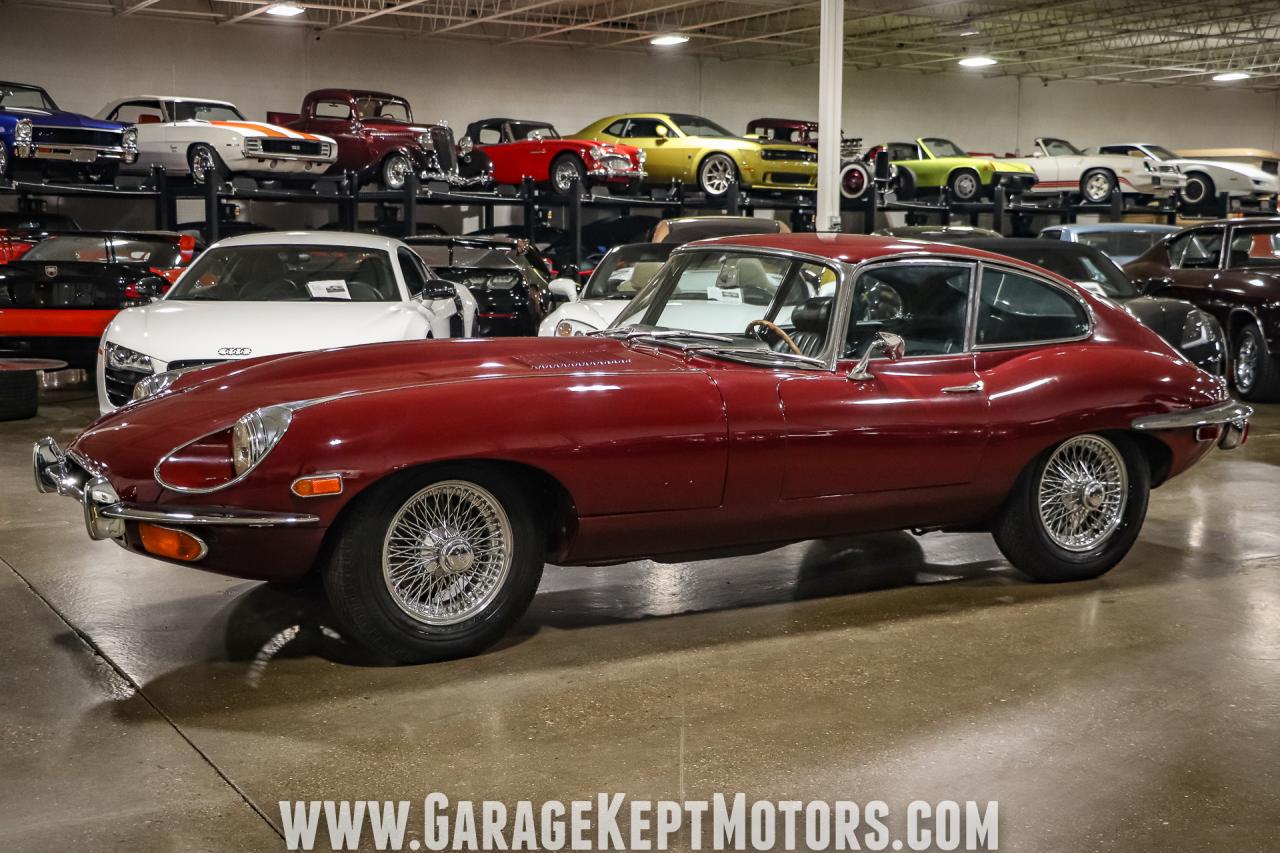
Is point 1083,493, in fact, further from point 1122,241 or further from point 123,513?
point 1122,241

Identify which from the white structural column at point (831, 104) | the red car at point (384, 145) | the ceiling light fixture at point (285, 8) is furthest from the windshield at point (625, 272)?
the ceiling light fixture at point (285, 8)

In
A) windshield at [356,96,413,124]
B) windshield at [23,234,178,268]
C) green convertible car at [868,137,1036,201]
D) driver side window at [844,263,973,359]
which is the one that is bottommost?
driver side window at [844,263,973,359]

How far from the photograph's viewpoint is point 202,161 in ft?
57.6

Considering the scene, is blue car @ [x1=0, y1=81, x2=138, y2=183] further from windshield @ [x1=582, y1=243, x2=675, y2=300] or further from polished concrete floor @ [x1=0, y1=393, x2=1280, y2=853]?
polished concrete floor @ [x1=0, y1=393, x2=1280, y2=853]

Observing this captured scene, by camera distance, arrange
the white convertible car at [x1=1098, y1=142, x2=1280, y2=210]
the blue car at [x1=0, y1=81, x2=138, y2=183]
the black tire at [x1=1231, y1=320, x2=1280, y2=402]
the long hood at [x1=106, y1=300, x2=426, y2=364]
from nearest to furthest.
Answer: the long hood at [x1=106, y1=300, x2=426, y2=364] < the black tire at [x1=1231, y1=320, x2=1280, y2=402] < the blue car at [x1=0, y1=81, x2=138, y2=183] < the white convertible car at [x1=1098, y1=142, x2=1280, y2=210]

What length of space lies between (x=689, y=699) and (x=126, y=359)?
5039 mm

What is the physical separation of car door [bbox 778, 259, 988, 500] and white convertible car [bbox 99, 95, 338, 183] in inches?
534

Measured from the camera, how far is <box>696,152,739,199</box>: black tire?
21.1 m

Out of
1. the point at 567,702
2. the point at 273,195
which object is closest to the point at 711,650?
the point at 567,702

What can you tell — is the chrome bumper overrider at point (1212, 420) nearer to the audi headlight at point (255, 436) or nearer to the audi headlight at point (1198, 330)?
the audi headlight at point (255, 436)

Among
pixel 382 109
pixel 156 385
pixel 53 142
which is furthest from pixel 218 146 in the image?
pixel 156 385

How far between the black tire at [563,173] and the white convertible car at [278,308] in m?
10.7

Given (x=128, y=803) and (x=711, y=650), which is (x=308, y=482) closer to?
(x=128, y=803)

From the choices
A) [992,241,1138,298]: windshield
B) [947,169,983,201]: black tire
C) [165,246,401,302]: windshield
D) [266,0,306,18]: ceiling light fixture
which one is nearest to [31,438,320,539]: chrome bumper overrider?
[165,246,401,302]: windshield
